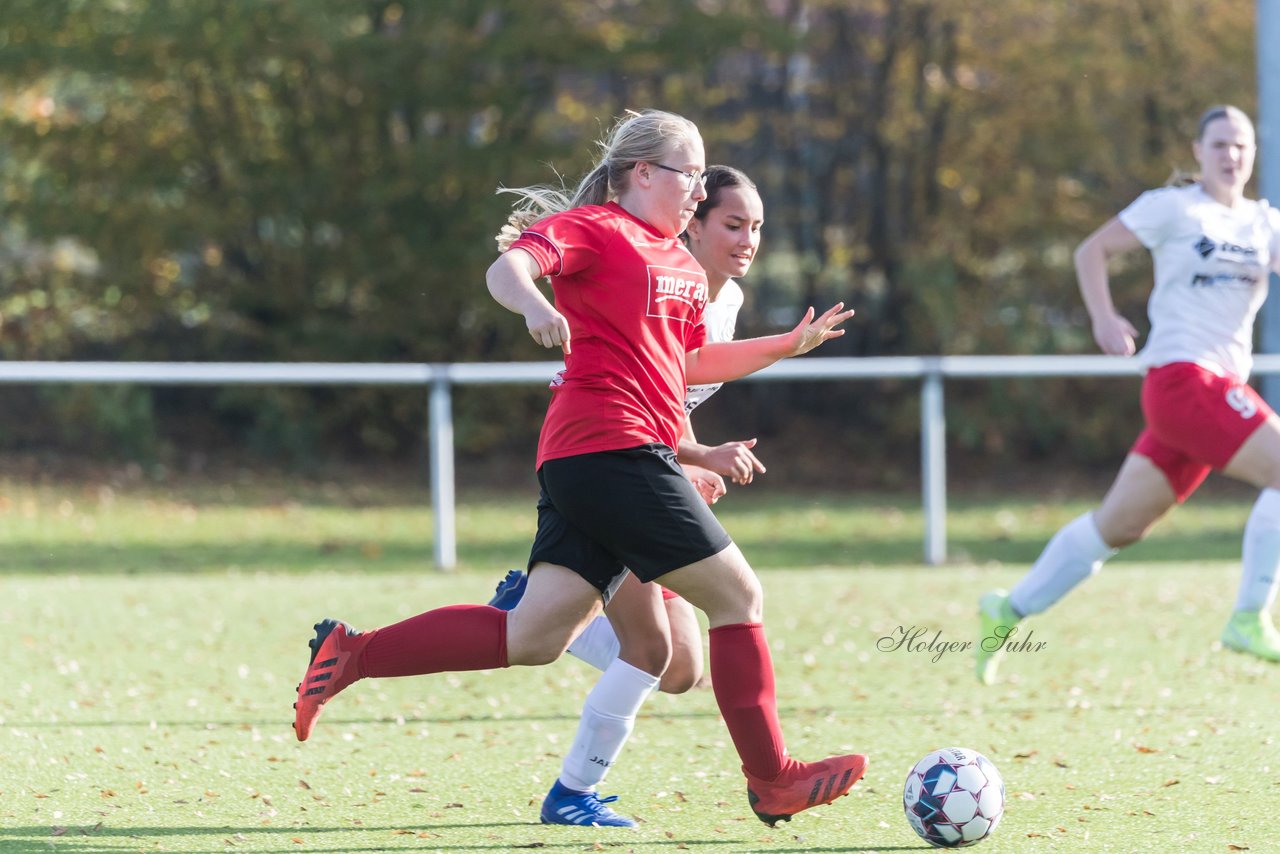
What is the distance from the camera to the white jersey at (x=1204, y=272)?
625 centimetres

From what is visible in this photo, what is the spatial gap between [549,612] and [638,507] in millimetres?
376

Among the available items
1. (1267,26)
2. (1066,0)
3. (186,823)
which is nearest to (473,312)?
(1066,0)

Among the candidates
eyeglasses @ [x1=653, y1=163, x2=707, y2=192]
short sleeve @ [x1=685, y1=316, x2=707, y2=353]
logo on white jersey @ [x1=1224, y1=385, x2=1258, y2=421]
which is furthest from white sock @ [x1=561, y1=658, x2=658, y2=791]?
logo on white jersey @ [x1=1224, y1=385, x2=1258, y2=421]

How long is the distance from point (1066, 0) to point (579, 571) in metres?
12.8

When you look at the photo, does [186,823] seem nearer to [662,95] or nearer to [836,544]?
[836,544]

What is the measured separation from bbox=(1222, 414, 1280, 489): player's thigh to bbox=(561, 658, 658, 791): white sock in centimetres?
276

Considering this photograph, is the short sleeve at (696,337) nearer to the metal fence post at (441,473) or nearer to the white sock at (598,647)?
the white sock at (598,647)

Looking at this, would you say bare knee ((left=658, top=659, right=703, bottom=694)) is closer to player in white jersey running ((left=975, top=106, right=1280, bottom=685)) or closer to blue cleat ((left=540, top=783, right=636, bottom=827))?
blue cleat ((left=540, top=783, right=636, bottom=827))

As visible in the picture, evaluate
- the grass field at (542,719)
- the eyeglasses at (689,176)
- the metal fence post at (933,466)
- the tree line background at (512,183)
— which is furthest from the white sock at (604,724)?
the tree line background at (512,183)

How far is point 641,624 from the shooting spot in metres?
4.39

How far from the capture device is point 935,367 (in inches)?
419

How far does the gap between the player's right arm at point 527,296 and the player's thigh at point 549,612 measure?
24.4 inches

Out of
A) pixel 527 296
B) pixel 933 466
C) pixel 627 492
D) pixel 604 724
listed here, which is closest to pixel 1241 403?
pixel 604 724

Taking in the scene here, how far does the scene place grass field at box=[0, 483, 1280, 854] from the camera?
4.33 metres
